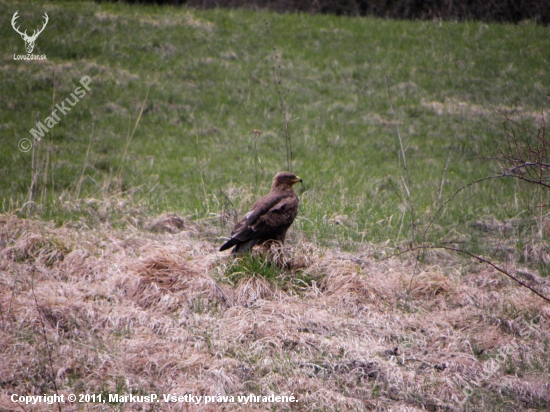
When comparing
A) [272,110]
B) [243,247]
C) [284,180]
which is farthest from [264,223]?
[272,110]

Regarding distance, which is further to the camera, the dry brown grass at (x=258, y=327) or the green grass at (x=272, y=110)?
the green grass at (x=272, y=110)

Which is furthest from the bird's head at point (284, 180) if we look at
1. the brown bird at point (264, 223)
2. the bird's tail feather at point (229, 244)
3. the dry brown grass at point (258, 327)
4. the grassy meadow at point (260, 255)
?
the bird's tail feather at point (229, 244)

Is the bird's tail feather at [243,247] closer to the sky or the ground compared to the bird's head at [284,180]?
closer to the ground

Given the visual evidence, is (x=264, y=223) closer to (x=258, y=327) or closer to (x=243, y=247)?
(x=243, y=247)

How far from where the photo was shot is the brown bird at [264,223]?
17.9ft

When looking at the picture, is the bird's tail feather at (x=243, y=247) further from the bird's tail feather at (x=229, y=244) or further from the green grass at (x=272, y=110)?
the green grass at (x=272, y=110)

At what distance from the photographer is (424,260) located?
600 cm

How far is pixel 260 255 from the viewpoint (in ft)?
17.9

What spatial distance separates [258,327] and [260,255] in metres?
1.06

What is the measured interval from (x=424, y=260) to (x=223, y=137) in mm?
6623

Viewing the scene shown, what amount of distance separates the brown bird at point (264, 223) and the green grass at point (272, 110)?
2.28 ft

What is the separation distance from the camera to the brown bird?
545 cm

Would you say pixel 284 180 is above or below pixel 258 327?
above

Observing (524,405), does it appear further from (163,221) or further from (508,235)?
(163,221)
